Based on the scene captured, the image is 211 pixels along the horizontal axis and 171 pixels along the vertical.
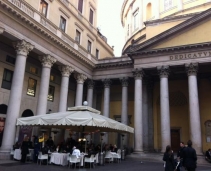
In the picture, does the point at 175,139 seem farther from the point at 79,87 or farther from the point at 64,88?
the point at 64,88

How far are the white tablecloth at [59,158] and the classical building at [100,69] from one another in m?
3.39

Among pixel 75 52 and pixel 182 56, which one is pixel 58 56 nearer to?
pixel 75 52

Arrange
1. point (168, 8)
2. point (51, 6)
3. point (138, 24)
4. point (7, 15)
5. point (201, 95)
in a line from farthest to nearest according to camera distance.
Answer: point (138, 24) < point (168, 8) < point (201, 95) < point (51, 6) < point (7, 15)

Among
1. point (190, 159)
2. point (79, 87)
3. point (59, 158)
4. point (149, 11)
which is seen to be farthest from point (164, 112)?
point (149, 11)

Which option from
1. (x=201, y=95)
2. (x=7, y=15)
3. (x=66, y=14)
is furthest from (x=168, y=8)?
(x=7, y=15)

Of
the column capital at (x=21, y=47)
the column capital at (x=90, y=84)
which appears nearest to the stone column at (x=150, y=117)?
the column capital at (x=90, y=84)

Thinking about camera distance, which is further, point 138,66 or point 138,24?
point 138,24

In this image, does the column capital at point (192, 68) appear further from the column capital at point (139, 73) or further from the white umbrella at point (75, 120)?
the white umbrella at point (75, 120)

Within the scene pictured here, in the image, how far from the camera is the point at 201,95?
22.7 metres

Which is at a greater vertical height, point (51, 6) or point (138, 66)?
point (51, 6)

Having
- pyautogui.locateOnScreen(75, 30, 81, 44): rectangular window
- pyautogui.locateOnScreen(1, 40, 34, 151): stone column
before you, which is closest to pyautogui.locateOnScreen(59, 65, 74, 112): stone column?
pyautogui.locateOnScreen(75, 30, 81, 44): rectangular window

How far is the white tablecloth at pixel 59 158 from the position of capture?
1240cm

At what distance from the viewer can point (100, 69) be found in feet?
79.4

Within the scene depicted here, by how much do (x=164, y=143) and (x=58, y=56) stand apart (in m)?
11.0
